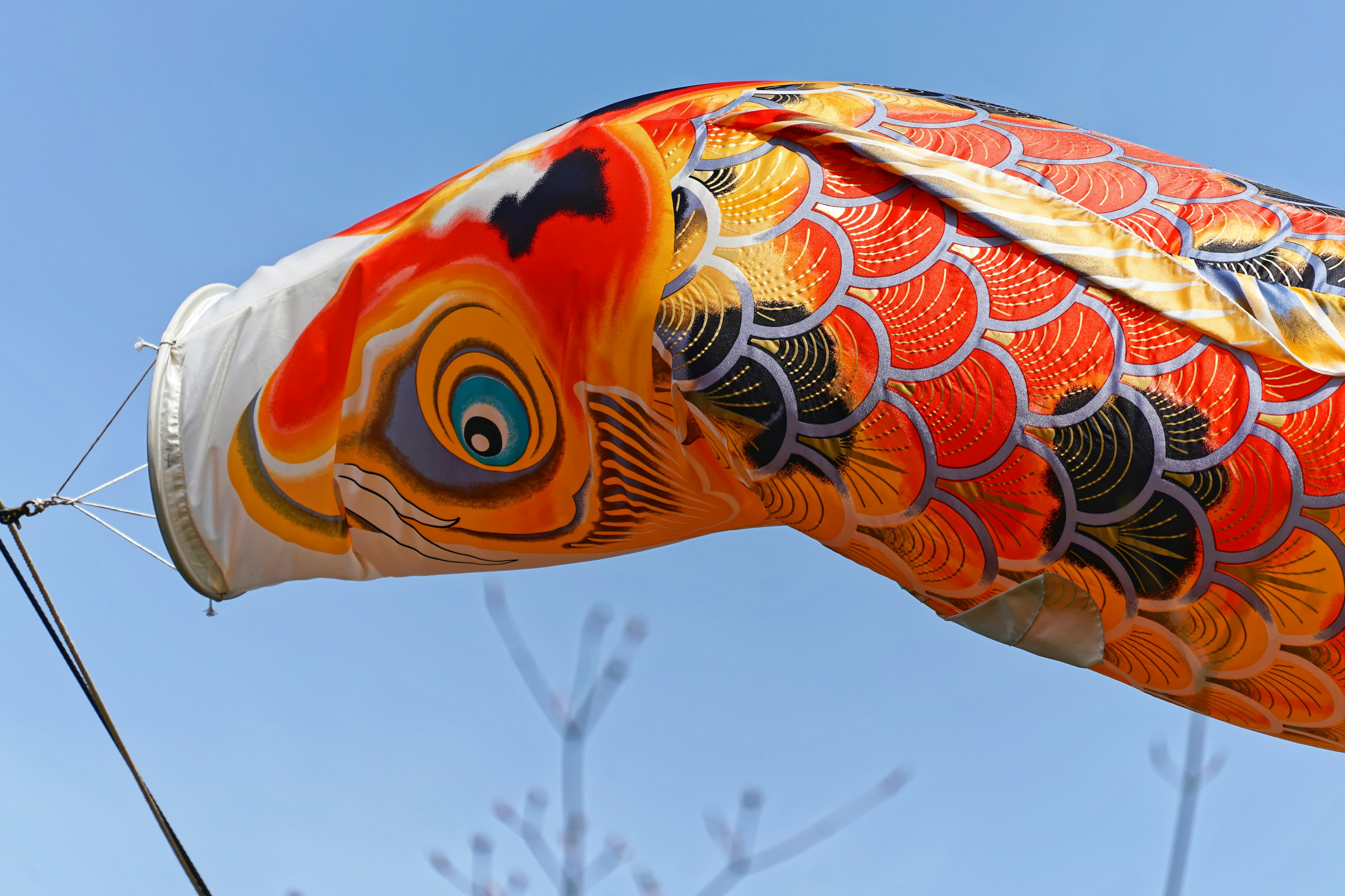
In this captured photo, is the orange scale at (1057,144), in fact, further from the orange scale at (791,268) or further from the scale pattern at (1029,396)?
the orange scale at (791,268)

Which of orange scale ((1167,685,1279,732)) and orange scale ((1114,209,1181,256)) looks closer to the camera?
orange scale ((1114,209,1181,256))

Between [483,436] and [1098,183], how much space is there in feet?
5.01

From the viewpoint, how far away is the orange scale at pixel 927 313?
2.49 metres

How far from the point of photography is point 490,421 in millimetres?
2914

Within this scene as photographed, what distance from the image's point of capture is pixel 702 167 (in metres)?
2.72

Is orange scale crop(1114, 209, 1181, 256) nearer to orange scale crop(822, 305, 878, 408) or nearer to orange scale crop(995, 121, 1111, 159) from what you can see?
orange scale crop(995, 121, 1111, 159)

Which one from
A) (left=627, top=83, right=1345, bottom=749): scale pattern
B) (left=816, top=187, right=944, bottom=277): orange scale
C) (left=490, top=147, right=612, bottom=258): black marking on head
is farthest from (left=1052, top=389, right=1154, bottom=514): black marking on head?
(left=490, top=147, right=612, bottom=258): black marking on head

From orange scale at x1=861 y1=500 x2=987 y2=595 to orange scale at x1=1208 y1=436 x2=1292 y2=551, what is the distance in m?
0.48

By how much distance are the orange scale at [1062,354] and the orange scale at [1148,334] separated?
0.04 meters

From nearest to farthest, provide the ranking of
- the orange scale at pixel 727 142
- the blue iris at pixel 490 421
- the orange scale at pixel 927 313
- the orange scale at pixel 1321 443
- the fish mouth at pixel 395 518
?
the orange scale at pixel 1321 443, the orange scale at pixel 927 313, the orange scale at pixel 727 142, the blue iris at pixel 490 421, the fish mouth at pixel 395 518

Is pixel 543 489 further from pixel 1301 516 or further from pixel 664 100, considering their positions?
pixel 1301 516

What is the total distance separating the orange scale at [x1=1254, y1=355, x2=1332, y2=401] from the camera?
7.88ft

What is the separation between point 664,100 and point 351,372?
102 centimetres

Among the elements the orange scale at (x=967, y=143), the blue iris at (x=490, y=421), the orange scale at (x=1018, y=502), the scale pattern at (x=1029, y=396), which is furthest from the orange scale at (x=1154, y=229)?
the blue iris at (x=490, y=421)
